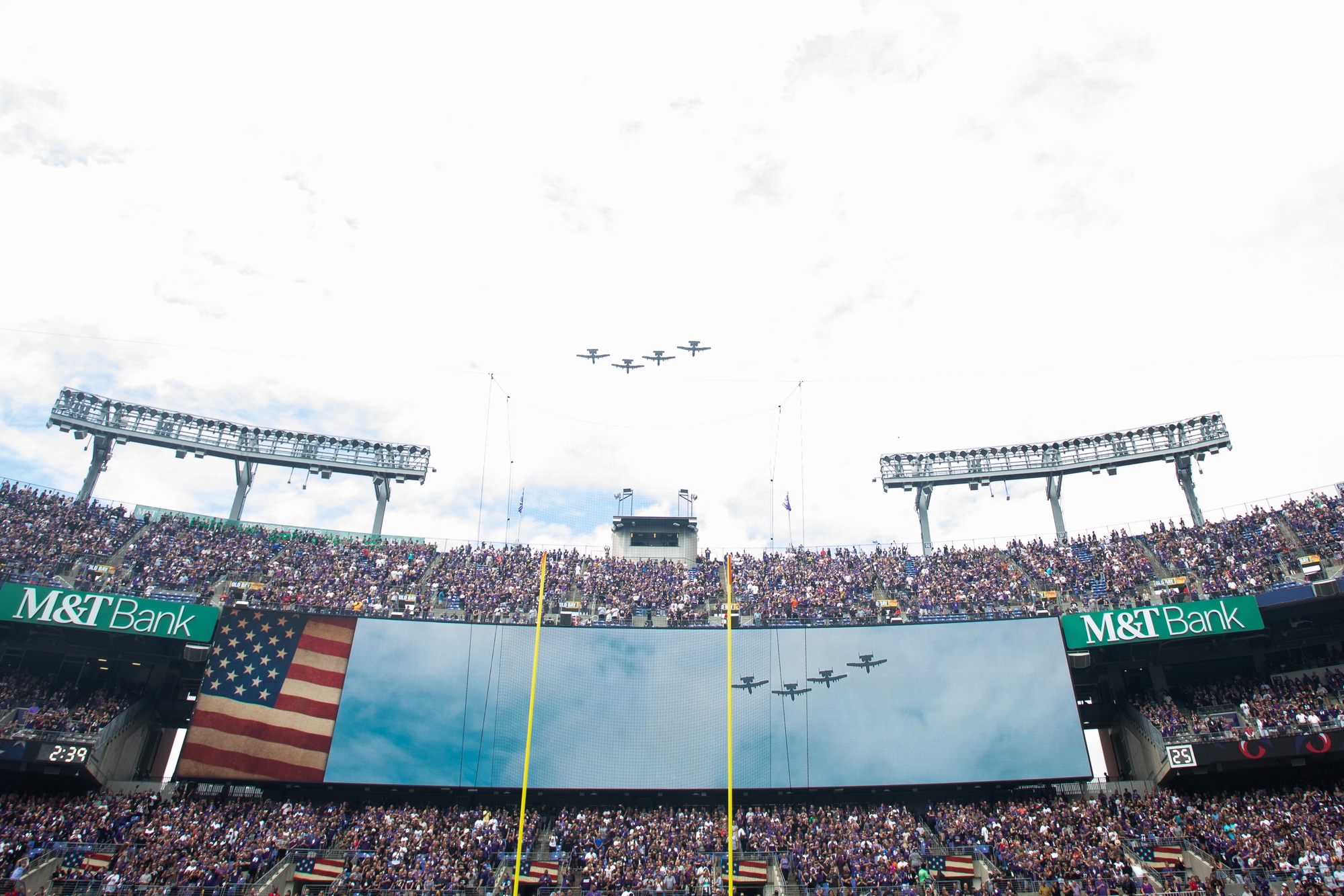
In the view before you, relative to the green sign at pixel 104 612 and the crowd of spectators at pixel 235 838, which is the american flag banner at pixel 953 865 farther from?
the green sign at pixel 104 612

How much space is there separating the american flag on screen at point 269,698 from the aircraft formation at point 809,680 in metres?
16.9

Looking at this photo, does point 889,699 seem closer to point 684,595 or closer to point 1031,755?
point 1031,755

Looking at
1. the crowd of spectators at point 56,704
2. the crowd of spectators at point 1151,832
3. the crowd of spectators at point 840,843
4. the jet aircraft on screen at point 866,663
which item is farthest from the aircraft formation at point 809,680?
the crowd of spectators at point 56,704

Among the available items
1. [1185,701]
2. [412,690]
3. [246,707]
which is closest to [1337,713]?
[1185,701]

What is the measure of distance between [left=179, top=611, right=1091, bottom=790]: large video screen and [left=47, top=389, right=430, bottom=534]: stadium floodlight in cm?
1449

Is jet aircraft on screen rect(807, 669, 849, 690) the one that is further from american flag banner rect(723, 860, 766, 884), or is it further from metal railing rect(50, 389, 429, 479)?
metal railing rect(50, 389, 429, 479)

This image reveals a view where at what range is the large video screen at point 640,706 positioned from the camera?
31203 mm

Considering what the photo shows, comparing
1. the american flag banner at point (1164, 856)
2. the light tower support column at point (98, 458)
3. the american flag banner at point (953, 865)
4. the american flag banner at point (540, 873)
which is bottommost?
the american flag banner at point (540, 873)

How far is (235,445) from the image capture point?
44.5m

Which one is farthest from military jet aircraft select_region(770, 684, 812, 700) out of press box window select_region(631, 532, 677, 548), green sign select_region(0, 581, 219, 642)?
green sign select_region(0, 581, 219, 642)

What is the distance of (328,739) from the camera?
31.4 meters

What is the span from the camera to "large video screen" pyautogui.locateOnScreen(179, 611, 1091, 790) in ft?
102

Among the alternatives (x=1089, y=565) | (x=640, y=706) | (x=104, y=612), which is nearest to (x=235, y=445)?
(x=104, y=612)

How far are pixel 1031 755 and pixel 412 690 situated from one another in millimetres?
25510
